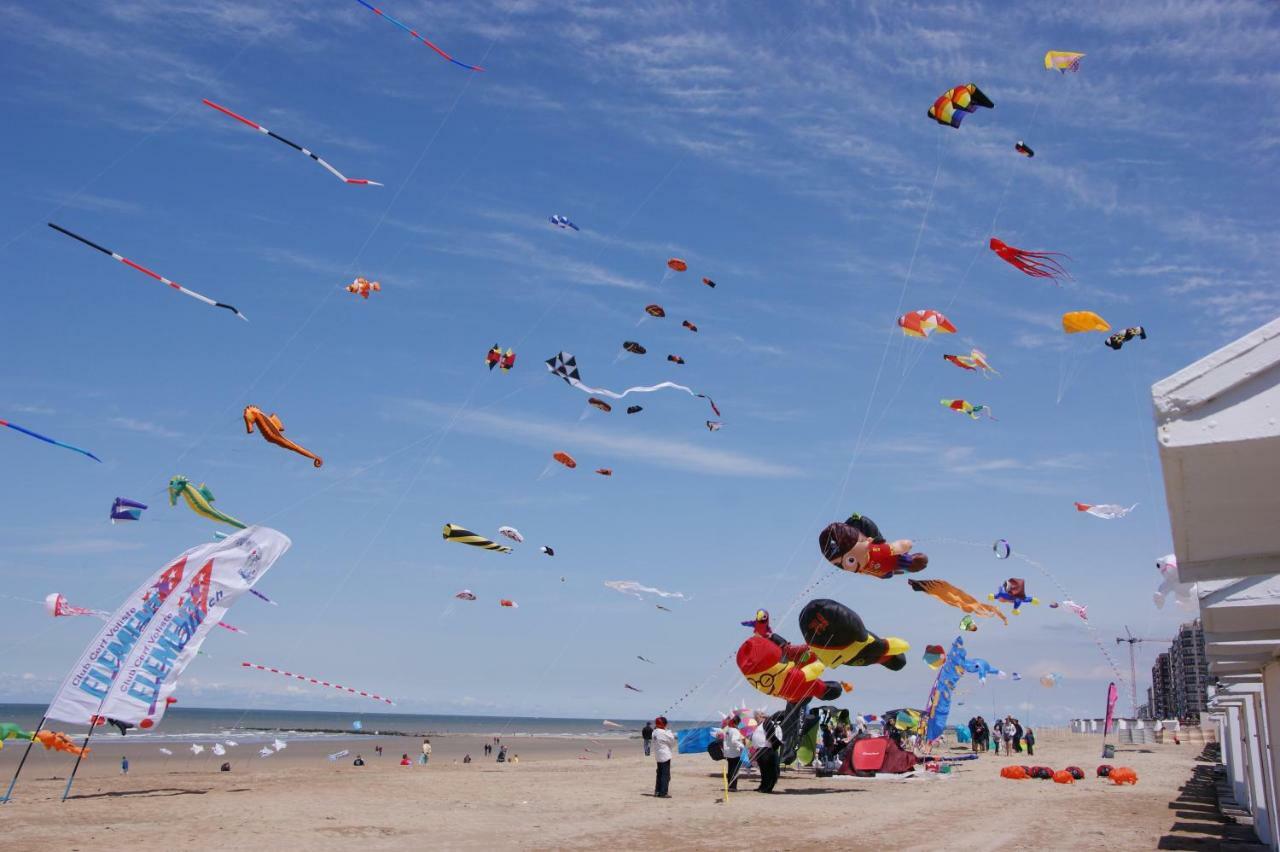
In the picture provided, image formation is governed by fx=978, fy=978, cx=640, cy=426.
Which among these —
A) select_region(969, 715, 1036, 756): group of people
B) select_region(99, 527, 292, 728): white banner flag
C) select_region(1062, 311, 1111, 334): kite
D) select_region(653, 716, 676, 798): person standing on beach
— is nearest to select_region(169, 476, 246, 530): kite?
select_region(99, 527, 292, 728): white banner flag

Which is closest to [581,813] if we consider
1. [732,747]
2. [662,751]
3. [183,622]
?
[662,751]

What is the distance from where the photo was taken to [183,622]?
53.9 ft

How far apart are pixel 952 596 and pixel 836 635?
2.30m

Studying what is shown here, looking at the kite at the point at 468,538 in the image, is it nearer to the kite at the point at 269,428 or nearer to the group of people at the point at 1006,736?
the kite at the point at 269,428

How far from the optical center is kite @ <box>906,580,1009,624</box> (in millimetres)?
16692

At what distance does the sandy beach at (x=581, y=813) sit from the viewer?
41.5 ft

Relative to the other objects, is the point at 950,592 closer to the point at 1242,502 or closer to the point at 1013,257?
the point at 1013,257

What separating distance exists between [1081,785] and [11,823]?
68.1 feet

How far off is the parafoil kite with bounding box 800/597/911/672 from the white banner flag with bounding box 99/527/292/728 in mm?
9890

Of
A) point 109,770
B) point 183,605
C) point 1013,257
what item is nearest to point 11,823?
point 183,605

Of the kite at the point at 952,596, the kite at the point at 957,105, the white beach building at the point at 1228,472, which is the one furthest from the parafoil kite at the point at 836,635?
the white beach building at the point at 1228,472

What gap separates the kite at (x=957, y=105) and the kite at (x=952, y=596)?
7.83 m

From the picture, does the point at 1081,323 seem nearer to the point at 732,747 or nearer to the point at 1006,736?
the point at 732,747

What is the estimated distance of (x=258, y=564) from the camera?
1739 cm
